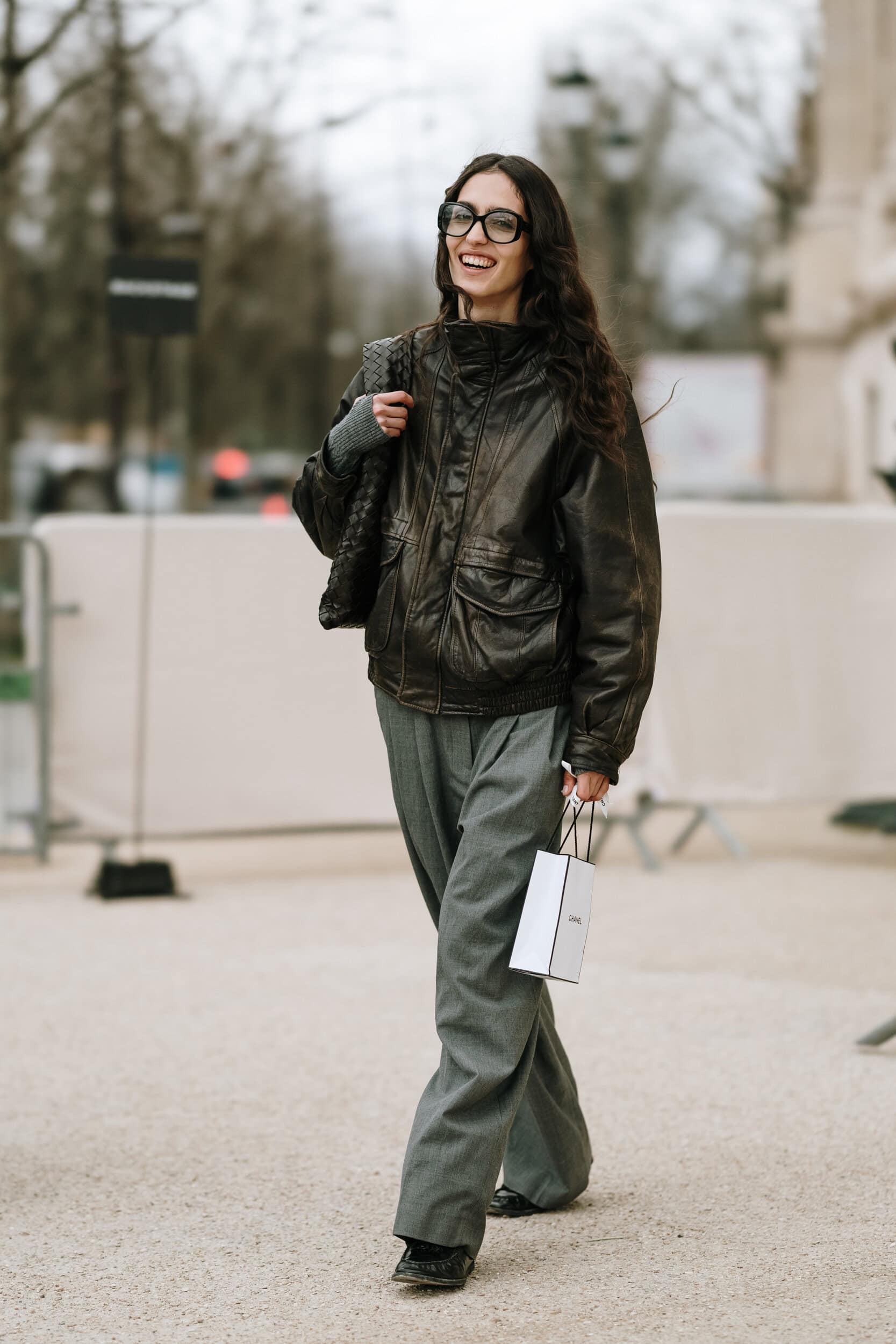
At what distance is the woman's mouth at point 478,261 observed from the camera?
13.0 feet

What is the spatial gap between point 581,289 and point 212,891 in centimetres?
533

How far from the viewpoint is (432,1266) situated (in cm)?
388

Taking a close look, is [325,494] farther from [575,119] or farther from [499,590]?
[575,119]

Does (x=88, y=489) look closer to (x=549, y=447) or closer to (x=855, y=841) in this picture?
(x=855, y=841)

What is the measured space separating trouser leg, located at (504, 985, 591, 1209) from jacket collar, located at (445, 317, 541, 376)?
4.42ft

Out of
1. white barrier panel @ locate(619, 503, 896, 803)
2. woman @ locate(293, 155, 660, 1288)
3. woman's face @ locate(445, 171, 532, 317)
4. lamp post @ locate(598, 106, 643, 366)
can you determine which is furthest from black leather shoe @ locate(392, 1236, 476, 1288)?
lamp post @ locate(598, 106, 643, 366)

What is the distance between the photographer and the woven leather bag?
407 cm

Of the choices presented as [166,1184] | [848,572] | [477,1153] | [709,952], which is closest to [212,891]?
[709,952]

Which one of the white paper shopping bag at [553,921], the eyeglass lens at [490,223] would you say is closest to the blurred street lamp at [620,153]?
the eyeglass lens at [490,223]

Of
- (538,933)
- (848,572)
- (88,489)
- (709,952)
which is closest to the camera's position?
(538,933)

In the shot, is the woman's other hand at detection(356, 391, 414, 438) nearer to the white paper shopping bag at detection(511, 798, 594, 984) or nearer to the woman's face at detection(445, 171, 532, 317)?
the woman's face at detection(445, 171, 532, 317)

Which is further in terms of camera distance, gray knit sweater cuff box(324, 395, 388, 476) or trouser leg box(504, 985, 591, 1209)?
trouser leg box(504, 985, 591, 1209)

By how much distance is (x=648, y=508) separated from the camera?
160 inches

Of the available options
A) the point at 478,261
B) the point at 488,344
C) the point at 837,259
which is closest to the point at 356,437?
the point at 488,344
